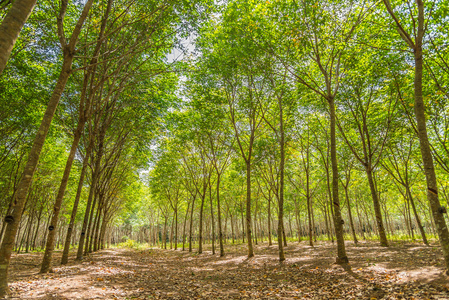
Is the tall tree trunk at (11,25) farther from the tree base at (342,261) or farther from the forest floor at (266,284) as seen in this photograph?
the tree base at (342,261)

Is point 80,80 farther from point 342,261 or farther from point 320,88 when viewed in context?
point 342,261

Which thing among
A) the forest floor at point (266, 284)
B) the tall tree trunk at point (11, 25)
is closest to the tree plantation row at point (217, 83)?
the tall tree trunk at point (11, 25)

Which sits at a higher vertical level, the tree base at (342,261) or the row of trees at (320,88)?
the row of trees at (320,88)

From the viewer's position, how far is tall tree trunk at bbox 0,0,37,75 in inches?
134

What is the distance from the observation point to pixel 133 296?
7102 mm

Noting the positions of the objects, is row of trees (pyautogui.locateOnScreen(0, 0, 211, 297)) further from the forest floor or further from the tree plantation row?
the forest floor

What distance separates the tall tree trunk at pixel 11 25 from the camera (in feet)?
11.2

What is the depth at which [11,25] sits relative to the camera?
3.53m

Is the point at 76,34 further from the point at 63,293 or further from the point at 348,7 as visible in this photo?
the point at 348,7

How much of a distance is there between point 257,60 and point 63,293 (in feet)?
44.2

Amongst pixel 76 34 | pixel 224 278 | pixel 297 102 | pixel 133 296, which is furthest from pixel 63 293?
pixel 297 102

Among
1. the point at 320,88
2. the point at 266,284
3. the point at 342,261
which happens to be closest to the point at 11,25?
the point at 266,284

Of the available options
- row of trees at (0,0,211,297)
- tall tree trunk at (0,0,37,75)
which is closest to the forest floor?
row of trees at (0,0,211,297)

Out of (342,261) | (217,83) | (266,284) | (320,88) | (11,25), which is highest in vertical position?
(217,83)
